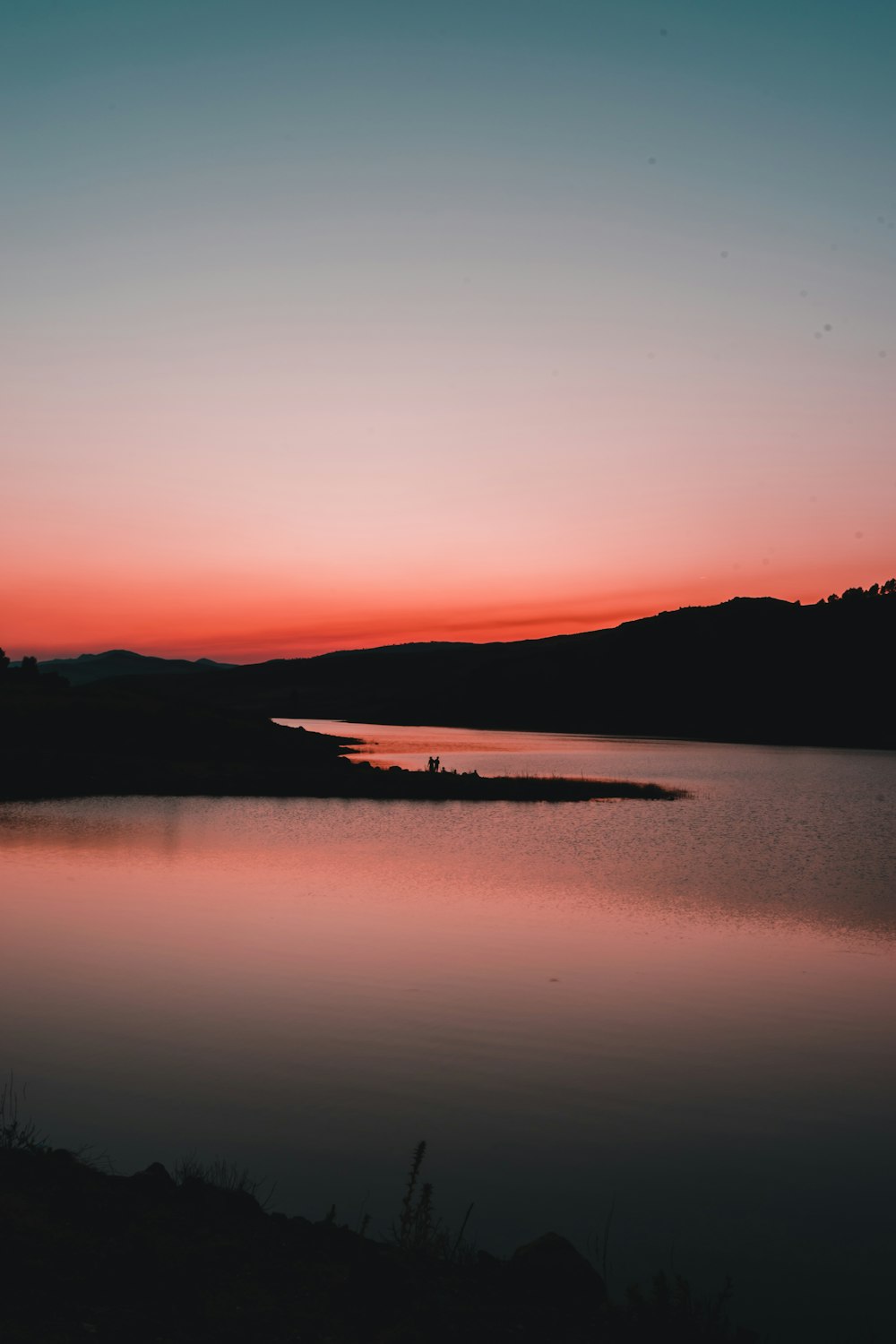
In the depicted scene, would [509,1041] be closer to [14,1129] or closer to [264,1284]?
[14,1129]

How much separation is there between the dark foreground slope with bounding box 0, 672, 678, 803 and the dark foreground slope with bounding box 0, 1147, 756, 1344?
57610mm

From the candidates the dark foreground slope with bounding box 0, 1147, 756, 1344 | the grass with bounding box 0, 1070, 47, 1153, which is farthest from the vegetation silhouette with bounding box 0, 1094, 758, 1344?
the grass with bounding box 0, 1070, 47, 1153

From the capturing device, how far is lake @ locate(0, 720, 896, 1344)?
36.1ft

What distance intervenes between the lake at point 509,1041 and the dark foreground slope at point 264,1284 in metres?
1.02

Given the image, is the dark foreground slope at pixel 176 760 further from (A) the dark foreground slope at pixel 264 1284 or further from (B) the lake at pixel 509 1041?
(A) the dark foreground slope at pixel 264 1284

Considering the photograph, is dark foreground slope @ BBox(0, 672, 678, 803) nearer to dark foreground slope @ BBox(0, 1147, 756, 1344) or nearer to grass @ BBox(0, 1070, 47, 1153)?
grass @ BBox(0, 1070, 47, 1153)

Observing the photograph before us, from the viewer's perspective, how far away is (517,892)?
1303 inches


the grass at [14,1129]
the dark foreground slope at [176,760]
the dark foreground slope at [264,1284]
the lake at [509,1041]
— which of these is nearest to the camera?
the dark foreground slope at [264,1284]

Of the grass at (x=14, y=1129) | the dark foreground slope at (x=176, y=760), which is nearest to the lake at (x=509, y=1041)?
the grass at (x=14, y=1129)

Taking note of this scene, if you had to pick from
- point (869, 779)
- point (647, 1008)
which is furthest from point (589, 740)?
point (647, 1008)

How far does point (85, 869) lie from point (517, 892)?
49.7ft

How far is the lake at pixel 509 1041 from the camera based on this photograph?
11.0 m

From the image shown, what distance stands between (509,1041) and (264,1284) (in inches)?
363

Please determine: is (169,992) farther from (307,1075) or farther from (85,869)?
(85,869)
